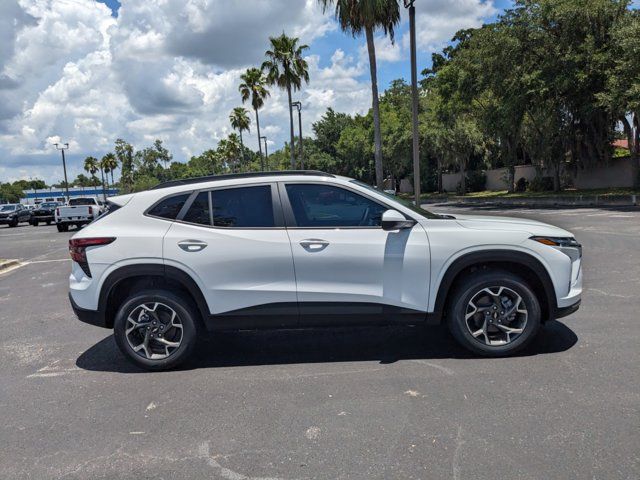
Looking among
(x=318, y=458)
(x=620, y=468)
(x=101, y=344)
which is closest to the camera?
(x=620, y=468)

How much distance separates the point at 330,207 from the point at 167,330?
1.89 meters

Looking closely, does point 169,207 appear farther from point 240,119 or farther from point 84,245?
point 240,119

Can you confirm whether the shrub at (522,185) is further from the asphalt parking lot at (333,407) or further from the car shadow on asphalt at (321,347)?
the car shadow on asphalt at (321,347)

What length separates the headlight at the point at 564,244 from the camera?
454 centimetres

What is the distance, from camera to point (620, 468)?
2893 millimetres

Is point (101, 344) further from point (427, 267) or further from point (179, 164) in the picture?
point (179, 164)

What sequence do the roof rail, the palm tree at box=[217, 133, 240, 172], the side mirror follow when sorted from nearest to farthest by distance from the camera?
the side mirror
the roof rail
the palm tree at box=[217, 133, 240, 172]

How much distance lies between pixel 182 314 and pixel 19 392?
1534mm

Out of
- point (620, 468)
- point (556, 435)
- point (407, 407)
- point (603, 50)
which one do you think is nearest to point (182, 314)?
point (407, 407)

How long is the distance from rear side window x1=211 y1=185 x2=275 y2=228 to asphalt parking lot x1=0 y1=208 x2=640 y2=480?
1357 mm

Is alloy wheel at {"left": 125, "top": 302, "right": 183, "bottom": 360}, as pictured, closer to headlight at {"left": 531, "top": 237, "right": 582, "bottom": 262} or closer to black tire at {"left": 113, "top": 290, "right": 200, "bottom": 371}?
black tire at {"left": 113, "top": 290, "right": 200, "bottom": 371}

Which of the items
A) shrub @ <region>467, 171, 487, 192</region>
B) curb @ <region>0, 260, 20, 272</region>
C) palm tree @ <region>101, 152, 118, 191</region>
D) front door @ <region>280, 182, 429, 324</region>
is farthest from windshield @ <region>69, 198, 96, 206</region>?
palm tree @ <region>101, 152, 118, 191</region>

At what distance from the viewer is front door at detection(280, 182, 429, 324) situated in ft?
14.6

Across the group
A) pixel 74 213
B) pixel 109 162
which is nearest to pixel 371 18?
pixel 74 213
